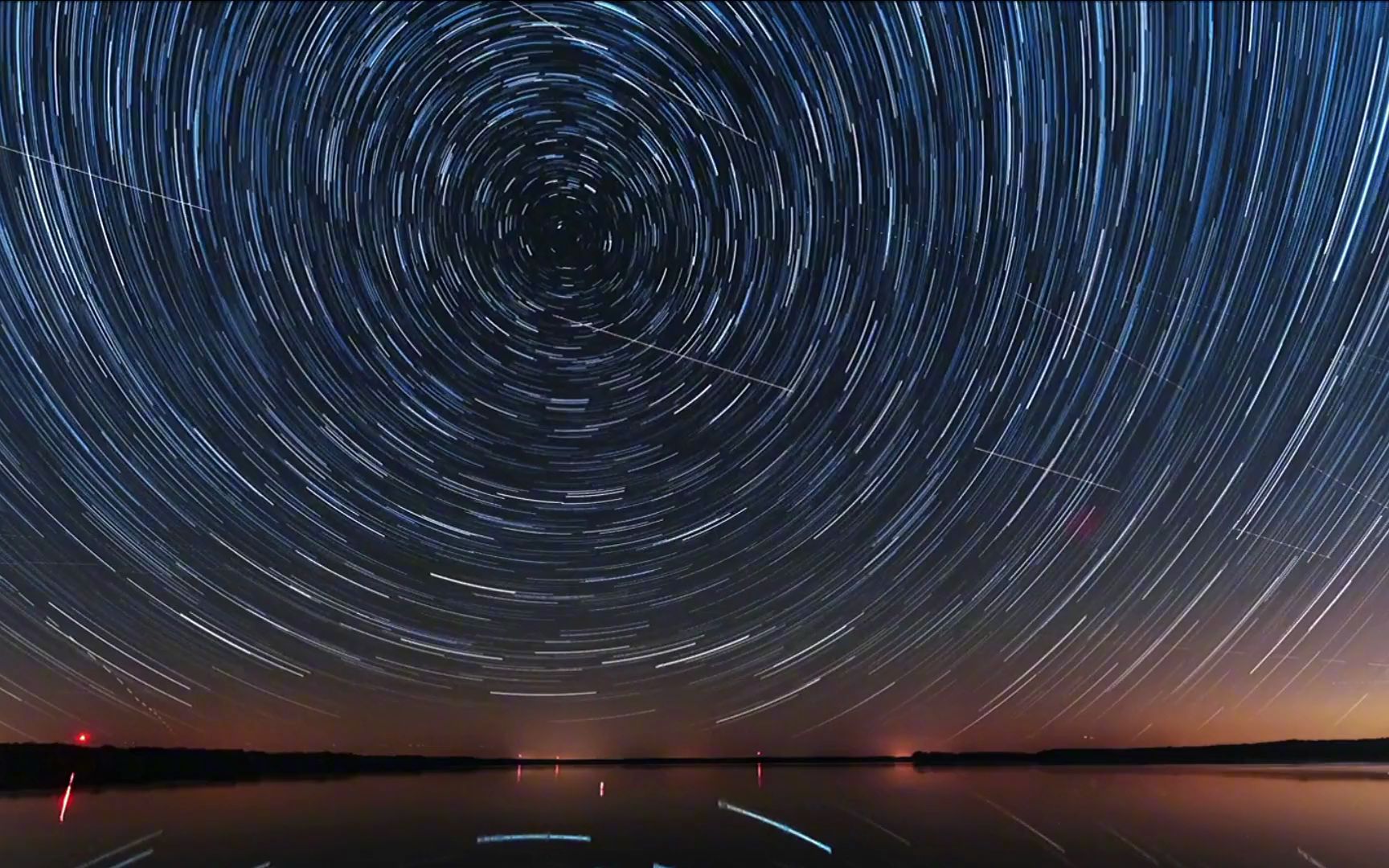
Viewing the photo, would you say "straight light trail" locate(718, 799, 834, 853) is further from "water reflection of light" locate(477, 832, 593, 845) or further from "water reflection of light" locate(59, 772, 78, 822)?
"water reflection of light" locate(59, 772, 78, 822)

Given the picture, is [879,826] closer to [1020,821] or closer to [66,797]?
[1020,821]

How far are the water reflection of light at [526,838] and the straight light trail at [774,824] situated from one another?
8.95ft

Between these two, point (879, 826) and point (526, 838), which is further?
point (879, 826)

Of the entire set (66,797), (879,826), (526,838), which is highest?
(879,826)

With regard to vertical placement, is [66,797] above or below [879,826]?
below

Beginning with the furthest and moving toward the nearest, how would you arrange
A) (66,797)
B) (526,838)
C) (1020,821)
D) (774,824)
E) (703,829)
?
(66,797)
(774,824)
(1020,821)
(703,829)
(526,838)

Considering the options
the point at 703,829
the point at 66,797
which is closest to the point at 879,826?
the point at 703,829

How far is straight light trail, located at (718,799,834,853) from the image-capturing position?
35.6 ft

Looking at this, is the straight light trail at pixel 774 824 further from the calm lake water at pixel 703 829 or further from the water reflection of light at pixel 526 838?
the water reflection of light at pixel 526 838

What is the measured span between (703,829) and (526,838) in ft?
8.85

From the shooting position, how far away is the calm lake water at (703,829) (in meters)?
→ 9.34

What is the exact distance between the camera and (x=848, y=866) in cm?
888

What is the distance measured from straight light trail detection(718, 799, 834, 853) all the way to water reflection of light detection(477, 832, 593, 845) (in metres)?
2.73

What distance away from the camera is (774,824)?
13.6 m
